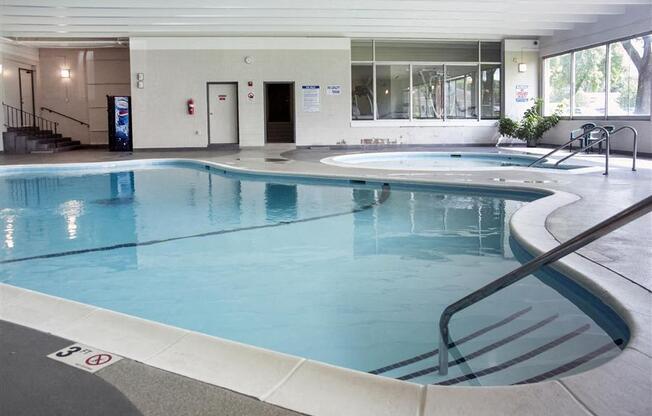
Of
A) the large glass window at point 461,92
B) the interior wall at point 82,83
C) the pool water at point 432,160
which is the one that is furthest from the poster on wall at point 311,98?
the interior wall at point 82,83

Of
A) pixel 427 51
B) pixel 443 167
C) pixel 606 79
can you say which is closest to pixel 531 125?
pixel 606 79

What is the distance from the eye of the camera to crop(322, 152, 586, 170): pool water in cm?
1287

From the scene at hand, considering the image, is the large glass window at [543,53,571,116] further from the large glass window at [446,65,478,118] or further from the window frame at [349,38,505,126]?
the large glass window at [446,65,478,118]

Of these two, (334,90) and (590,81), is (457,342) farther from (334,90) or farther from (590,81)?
(334,90)

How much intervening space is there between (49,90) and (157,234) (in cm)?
1500

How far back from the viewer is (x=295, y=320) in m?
3.64

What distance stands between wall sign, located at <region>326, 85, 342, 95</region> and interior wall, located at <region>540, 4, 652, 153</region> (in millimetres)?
5858

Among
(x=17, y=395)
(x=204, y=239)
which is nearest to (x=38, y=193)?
(x=204, y=239)

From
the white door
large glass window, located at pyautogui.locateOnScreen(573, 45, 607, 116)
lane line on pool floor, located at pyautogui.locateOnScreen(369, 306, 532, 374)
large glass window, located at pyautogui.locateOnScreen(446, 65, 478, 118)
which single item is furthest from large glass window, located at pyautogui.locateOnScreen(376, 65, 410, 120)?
lane line on pool floor, located at pyautogui.locateOnScreen(369, 306, 532, 374)

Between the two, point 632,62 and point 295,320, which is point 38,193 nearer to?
point 295,320

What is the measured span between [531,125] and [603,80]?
2116 mm

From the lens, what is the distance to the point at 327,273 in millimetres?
4676

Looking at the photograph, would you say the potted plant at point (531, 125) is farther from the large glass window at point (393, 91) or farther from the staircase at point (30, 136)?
the staircase at point (30, 136)

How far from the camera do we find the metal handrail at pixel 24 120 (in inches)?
672
